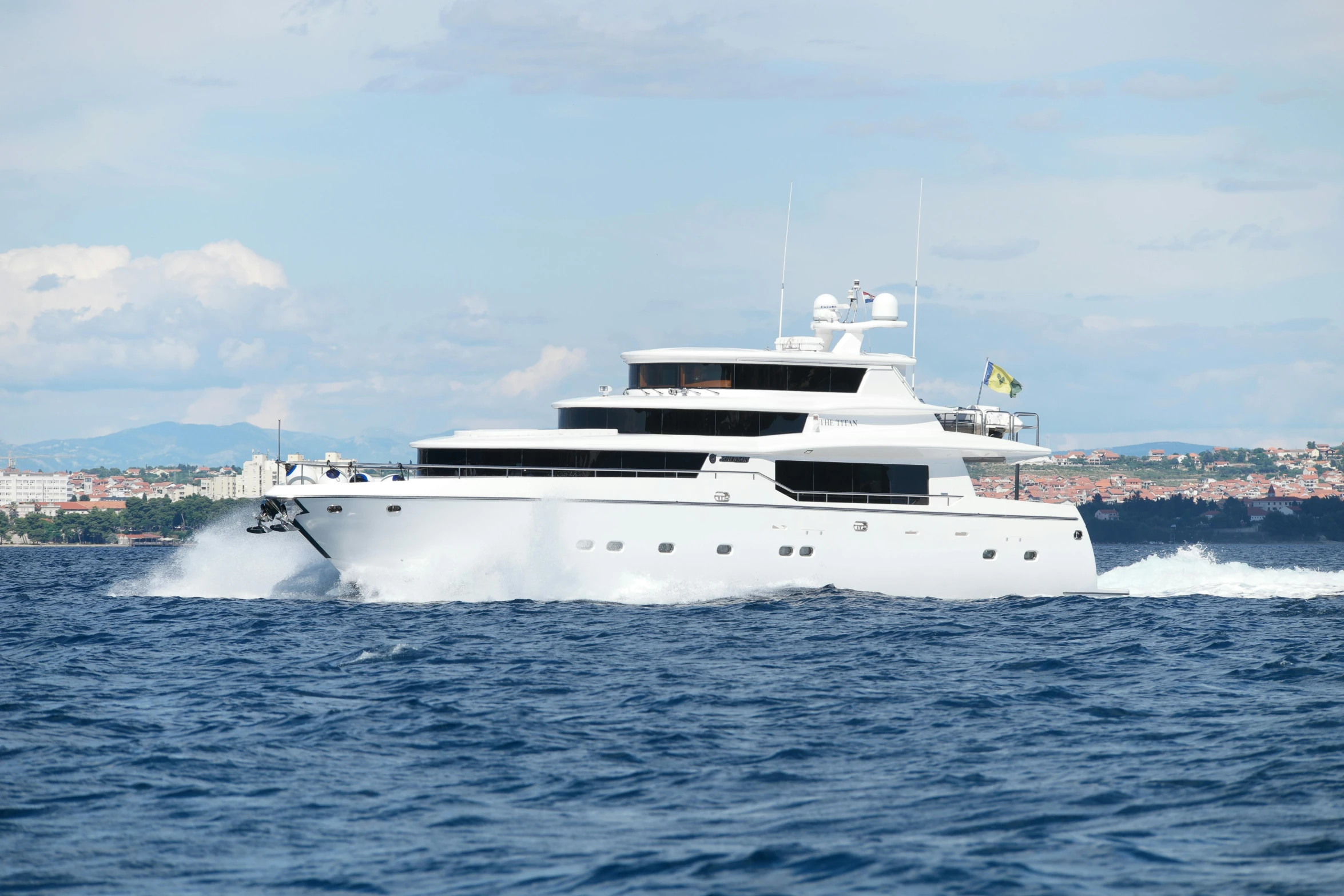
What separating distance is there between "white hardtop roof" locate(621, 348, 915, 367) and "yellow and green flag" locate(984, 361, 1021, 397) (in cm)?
354

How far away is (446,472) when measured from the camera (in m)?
25.1

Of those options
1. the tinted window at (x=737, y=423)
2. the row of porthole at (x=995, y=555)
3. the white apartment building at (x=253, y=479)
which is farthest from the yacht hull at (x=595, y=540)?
the white apartment building at (x=253, y=479)

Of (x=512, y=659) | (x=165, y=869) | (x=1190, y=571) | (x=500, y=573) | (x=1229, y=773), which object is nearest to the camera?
(x=165, y=869)

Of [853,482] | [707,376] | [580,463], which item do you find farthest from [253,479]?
[853,482]

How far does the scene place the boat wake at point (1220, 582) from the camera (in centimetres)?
2978

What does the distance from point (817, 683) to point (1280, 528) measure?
12762 cm

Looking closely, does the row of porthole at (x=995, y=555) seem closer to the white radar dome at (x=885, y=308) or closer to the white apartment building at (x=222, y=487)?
the white radar dome at (x=885, y=308)

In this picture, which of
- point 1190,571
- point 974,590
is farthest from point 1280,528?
point 974,590

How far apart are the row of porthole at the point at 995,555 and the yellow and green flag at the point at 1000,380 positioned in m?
4.55

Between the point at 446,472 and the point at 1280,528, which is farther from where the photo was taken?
the point at 1280,528

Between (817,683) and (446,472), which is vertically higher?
(446,472)

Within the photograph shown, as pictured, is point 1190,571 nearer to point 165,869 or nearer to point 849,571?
point 849,571

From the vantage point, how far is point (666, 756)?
1152cm

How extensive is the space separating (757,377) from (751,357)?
400mm
